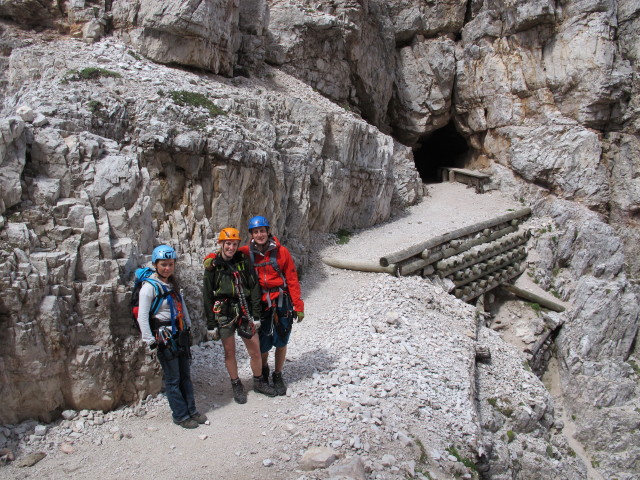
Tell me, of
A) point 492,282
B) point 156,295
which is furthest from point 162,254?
point 492,282

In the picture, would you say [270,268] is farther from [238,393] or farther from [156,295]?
[238,393]

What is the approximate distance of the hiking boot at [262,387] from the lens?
21.7 feet

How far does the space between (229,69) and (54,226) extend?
10.7m

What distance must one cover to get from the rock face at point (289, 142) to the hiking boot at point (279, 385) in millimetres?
1775

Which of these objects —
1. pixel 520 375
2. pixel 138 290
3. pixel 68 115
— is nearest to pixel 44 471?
pixel 138 290

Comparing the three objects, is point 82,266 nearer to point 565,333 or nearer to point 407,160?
point 565,333

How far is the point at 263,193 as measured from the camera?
1130 cm

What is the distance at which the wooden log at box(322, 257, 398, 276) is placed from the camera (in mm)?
12316

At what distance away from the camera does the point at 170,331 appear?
5520mm

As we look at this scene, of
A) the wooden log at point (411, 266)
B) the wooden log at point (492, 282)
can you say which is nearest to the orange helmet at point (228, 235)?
the wooden log at point (411, 266)

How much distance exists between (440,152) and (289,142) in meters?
18.9

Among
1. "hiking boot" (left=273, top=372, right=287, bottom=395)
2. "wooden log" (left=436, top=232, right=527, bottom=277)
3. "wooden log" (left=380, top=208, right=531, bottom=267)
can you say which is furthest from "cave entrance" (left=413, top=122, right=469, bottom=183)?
"hiking boot" (left=273, top=372, right=287, bottom=395)

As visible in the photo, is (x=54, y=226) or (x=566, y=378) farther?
(x=566, y=378)

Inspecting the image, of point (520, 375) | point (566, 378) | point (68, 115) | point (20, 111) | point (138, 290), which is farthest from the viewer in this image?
point (566, 378)
